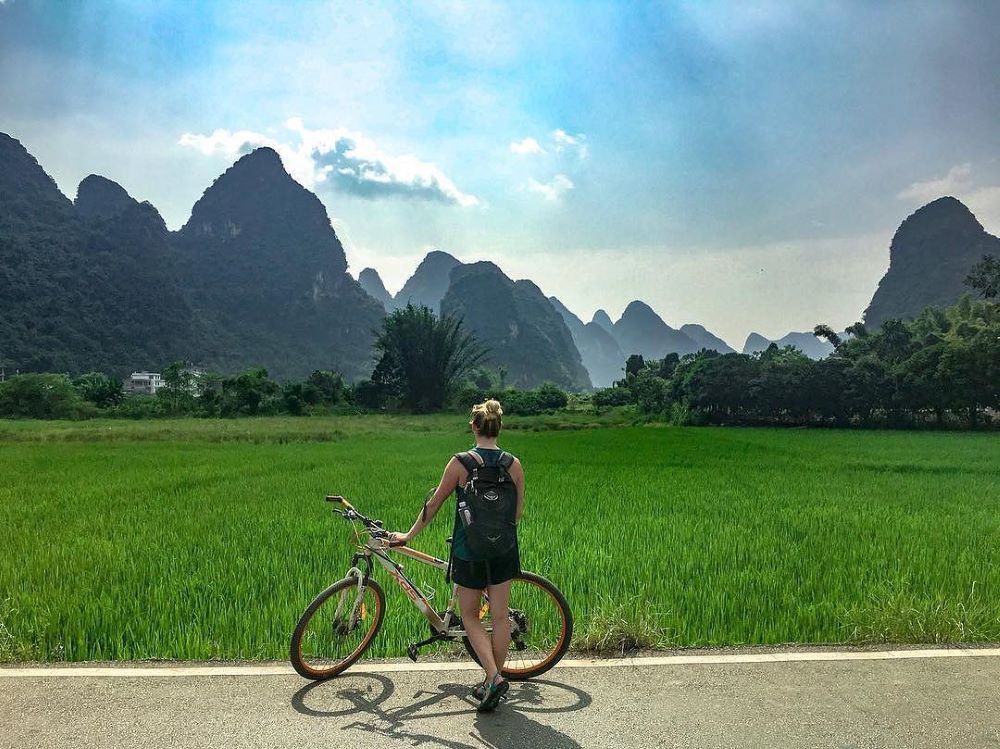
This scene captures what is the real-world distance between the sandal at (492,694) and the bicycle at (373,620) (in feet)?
0.89

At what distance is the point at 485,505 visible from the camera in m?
3.00

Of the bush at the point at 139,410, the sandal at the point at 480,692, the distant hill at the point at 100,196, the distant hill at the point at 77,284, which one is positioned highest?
the distant hill at the point at 100,196

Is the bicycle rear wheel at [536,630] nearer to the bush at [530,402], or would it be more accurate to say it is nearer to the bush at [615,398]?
the bush at [530,402]

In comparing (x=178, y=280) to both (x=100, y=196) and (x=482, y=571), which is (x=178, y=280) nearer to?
(x=100, y=196)

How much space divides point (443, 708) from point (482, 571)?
2.31 ft

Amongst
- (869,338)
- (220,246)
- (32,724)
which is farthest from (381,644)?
(220,246)

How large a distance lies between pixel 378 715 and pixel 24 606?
10.7 feet

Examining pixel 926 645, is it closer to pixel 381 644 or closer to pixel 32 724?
pixel 381 644

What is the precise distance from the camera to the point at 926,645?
390 centimetres

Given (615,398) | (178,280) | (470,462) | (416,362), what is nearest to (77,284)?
(178,280)

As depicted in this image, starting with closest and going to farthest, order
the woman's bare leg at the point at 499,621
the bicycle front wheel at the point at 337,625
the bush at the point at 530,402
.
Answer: the woman's bare leg at the point at 499,621 → the bicycle front wheel at the point at 337,625 → the bush at the point at 530,402

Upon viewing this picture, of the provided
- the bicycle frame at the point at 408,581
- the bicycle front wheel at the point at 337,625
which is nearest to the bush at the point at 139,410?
the bicycle front wheel at the point at 337,625

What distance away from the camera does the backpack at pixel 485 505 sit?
3008mm

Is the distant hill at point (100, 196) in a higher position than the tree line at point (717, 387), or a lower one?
higher
